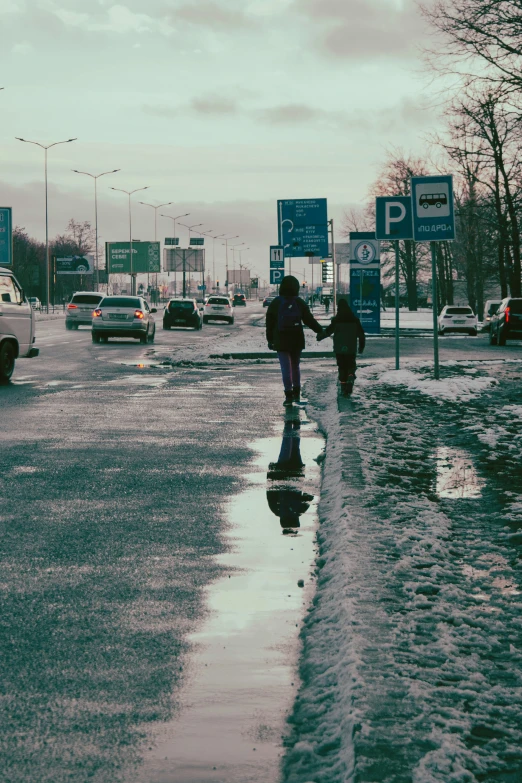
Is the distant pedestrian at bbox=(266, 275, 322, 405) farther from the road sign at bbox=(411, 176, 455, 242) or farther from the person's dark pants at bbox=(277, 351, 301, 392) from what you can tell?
the road sign at bbox=(411, 176, 455, 242)

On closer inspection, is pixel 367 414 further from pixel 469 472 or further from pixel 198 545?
pixel 198 545

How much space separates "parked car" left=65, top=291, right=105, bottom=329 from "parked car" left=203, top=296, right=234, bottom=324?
44.4 ft

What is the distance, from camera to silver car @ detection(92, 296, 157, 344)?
36719 millimetres

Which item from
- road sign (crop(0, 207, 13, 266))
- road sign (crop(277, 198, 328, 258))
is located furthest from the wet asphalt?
road sign (crop(0, 207, 13, 266))

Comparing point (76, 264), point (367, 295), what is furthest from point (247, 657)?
point (76, 264)

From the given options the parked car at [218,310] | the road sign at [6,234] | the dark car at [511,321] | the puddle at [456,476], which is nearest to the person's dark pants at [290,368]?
the puddle at [456,476]

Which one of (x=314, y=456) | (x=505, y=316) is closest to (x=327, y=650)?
(x=314, y=456)

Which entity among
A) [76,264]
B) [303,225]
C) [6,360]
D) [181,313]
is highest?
[76,264]

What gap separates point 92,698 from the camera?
415cm

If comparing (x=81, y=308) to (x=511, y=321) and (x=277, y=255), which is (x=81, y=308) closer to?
(x=277, y=255)

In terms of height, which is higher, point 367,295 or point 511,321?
point 367,295

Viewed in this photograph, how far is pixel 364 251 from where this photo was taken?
26.6m

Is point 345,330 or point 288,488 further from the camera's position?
point 345,330

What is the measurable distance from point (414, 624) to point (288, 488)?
4238mm
